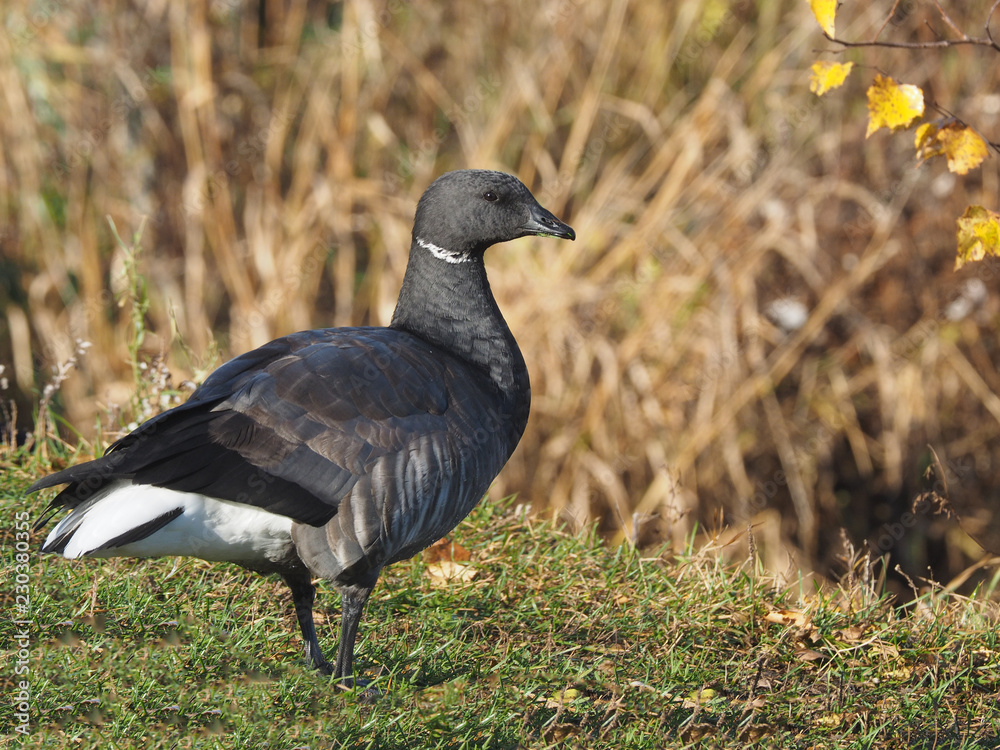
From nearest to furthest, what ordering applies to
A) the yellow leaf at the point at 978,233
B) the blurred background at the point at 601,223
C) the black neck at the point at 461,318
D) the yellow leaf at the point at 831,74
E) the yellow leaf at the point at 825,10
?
the yellow leaf at the point at 825,10, the yellow leaf at the point at 831,74, the yellow leaf at the point at 978,233, the black neck at the point at 461,318, the blurred background at the point at 601,223

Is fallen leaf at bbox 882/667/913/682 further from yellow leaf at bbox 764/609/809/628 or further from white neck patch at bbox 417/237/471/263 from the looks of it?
white neck patch at bbox 417/237/471/263

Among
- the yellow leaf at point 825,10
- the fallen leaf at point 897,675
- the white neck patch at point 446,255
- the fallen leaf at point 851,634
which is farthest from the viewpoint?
the white neck patch at point 446,255

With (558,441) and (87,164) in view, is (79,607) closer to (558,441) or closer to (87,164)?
(558,441)

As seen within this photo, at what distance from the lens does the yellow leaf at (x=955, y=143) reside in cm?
308

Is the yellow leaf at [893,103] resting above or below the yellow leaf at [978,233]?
Answer: above

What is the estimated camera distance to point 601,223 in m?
6.32

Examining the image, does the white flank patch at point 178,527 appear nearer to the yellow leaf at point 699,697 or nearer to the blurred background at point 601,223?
the yellow leaf at point 699,697

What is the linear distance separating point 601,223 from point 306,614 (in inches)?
149

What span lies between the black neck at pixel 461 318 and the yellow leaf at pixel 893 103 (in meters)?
1.43

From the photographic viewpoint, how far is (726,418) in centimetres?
597

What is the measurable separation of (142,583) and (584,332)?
337cm

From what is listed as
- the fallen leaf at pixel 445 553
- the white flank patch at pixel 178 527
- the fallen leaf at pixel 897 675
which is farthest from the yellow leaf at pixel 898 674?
the white flank patch at pixel 178 527

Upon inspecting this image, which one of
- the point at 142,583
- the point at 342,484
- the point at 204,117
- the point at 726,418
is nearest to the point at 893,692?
the point at 342,484

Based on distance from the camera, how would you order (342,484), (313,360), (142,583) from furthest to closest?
1. (142,583)
2. (313,360)
3. (342,484)
